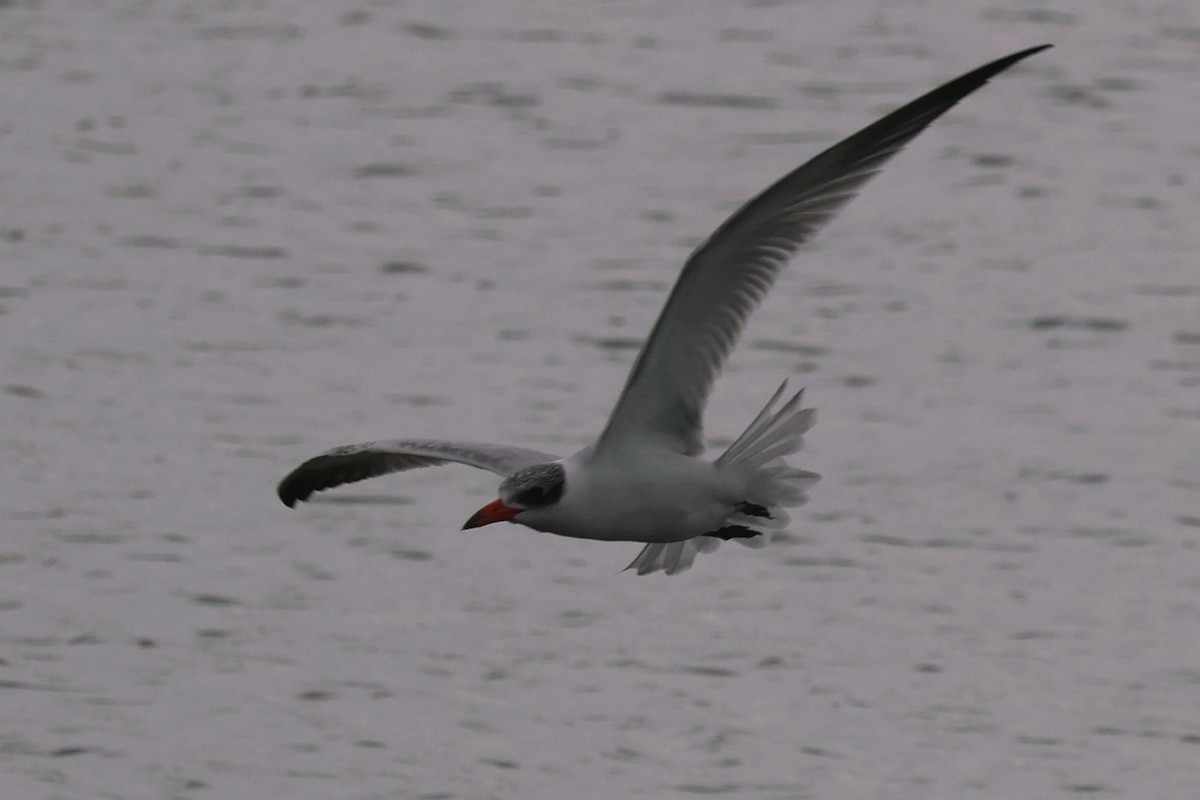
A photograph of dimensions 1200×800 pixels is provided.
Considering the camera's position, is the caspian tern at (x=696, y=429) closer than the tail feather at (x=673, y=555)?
Yes

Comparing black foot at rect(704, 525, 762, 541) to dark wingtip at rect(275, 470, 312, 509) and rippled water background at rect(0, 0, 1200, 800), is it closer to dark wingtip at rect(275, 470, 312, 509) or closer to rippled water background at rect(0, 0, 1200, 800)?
dark wingtip at rect(275, 470, 312, 509)

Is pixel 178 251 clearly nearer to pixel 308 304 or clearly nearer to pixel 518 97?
pixel 308 304

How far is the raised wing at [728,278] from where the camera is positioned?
808 centimetres

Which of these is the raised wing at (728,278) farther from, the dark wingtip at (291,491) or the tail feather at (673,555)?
the dark wingtip at (291,491)

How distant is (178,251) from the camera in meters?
20.0

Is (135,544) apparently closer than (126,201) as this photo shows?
Yes

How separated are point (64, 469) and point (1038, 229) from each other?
9047 mm

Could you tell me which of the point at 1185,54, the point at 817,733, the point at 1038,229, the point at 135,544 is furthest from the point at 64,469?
the point at 1185,54

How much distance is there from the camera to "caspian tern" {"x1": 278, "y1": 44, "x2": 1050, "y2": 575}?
8258 millimetres

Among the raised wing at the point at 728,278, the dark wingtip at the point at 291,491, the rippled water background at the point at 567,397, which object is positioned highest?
the raised wing at the point at 728,278

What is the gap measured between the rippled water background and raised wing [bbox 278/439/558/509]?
255 cm

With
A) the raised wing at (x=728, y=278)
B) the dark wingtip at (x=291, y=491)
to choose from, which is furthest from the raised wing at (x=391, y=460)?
the raised wing at (x=728, y=278)

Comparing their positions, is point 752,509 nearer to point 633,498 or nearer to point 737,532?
point 737,532

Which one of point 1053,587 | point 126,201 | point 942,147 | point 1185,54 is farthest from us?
point 1185,54
